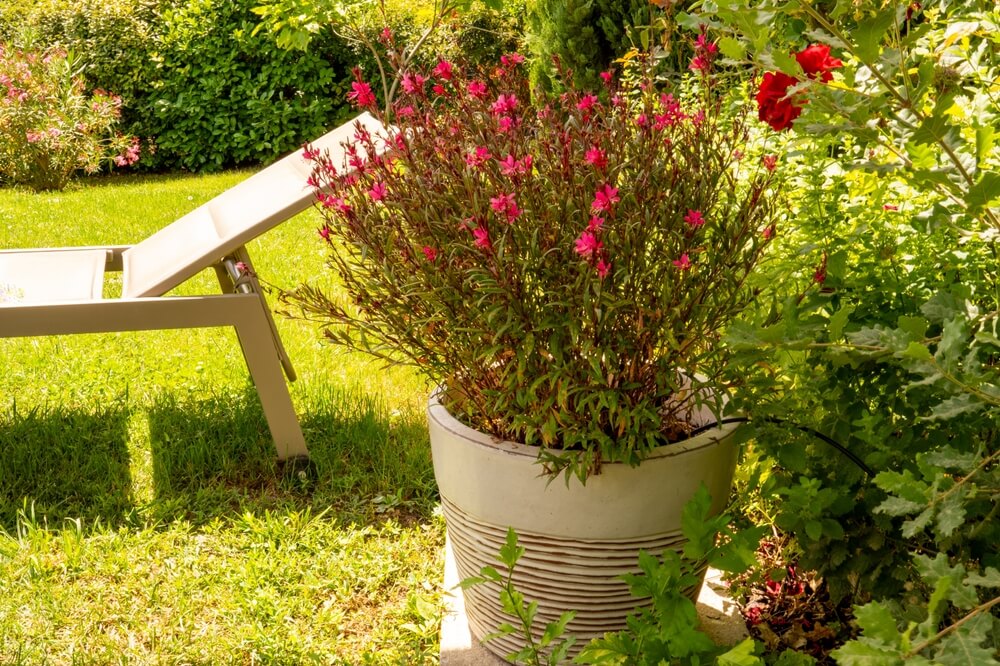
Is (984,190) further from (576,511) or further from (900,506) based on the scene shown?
(576,511)

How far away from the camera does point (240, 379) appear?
12.8 feet

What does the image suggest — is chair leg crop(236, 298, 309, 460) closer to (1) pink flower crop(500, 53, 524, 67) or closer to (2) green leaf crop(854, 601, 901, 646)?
(1) pink flower crop(500, 53, 524, 67)

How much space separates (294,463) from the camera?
313cm

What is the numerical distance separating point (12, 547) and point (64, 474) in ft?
1.59

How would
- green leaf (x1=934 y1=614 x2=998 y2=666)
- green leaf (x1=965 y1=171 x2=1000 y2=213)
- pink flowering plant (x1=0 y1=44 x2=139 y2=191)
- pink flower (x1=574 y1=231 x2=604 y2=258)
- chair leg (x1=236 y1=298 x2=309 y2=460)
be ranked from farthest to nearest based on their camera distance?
pink flowering plant (x1=0 y1=44 x2=139 y2=191) → chair leg (x1=236 y1=298 x2=309 y2=460) → pink flower (x1=574 y1=231 x2=604 y2=258) → green leaf (x1=965 y1=171 x2=1000 y2=213) → green leaf (x1=934 y1=614 x2=998 y2=666)

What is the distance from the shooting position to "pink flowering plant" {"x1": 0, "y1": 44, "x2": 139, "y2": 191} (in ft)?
27.4

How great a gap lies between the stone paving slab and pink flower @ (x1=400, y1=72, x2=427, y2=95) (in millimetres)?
1208

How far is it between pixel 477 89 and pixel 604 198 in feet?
1.82

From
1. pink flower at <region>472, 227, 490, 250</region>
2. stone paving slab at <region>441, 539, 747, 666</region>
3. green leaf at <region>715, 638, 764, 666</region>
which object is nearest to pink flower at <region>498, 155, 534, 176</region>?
pink flower at <region>472, 227, 490, 250</region>

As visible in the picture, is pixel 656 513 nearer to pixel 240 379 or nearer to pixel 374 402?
pixel 374 402

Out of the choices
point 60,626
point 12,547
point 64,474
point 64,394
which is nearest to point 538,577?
point 60,626

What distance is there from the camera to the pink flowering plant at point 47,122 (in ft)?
27.4

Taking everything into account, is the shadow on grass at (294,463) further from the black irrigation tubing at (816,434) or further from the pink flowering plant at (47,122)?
the pink flowering plant at (47,122)

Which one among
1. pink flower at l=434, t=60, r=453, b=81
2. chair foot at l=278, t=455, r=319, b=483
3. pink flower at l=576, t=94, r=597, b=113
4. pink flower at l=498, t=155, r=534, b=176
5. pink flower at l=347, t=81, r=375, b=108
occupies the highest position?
pink flower at l=434, t=60, r=453, b=81
